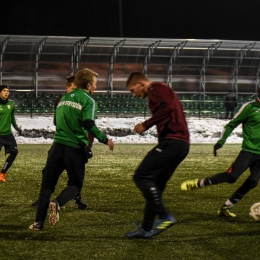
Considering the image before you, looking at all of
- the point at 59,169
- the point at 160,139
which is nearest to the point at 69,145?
the point at 59,169

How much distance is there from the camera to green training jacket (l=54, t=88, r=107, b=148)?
7.17 m

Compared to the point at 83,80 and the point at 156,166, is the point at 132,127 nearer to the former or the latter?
the point at 83,80

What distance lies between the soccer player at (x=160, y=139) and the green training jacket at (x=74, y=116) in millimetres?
638

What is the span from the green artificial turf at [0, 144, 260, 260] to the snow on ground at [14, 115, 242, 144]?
14463 millimetres

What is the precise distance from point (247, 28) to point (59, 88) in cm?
1592

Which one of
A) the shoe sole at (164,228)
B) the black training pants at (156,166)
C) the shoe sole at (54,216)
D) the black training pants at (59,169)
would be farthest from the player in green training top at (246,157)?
the shoe sole at (54,216)

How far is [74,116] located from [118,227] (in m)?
1.44

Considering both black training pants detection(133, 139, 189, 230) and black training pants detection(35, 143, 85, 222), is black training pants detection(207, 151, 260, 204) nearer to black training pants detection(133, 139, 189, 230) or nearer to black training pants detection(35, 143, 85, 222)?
black training pants detection(133, 139, 189, 230)

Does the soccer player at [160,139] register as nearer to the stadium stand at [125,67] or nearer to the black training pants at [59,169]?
the black training pants at [59,169]

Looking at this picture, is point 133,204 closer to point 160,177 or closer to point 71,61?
point 160,177

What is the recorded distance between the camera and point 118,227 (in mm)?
7703

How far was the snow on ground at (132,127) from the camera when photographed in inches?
1112

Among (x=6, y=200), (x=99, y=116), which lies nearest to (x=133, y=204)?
(x=6, y=200)

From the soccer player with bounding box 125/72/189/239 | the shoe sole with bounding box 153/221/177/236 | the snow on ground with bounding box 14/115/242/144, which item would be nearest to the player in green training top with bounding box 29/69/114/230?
the soccer player with bounding box 125/72/189/239
